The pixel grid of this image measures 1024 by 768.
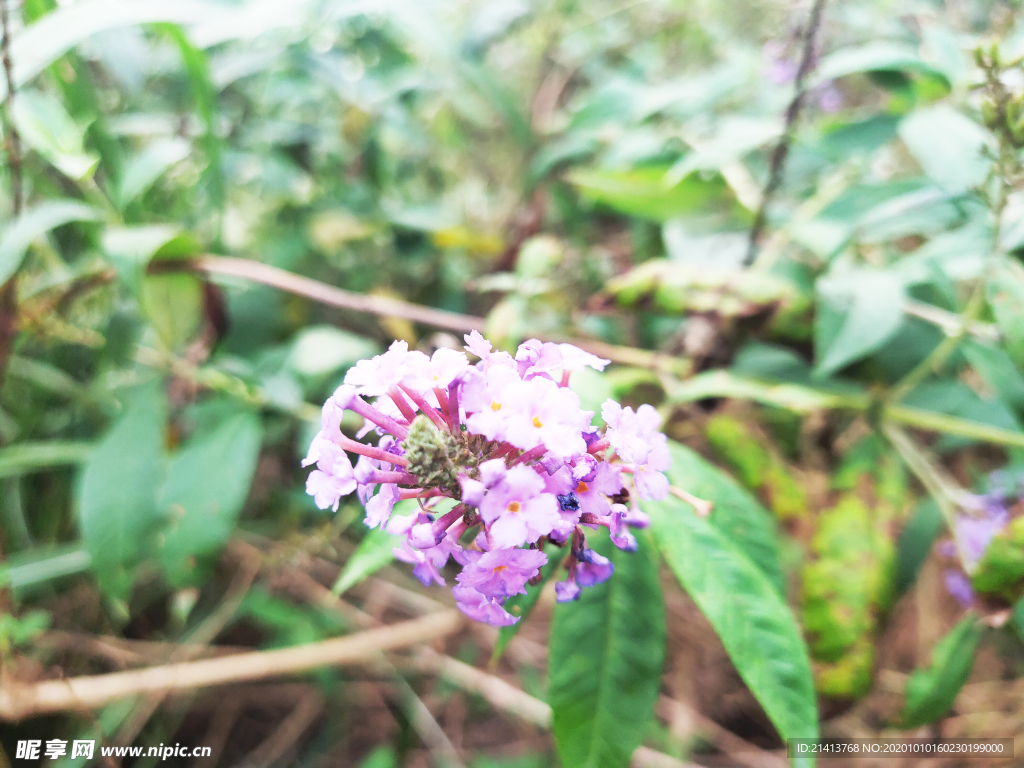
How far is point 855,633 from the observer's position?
1.07 meters

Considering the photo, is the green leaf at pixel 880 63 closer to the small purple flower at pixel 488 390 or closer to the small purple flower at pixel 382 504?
the small purple flower at pixel 488 390

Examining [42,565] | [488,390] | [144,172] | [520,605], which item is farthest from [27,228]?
[520,605]

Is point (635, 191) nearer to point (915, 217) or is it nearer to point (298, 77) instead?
point (915, 217)

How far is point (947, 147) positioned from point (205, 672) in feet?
6.52

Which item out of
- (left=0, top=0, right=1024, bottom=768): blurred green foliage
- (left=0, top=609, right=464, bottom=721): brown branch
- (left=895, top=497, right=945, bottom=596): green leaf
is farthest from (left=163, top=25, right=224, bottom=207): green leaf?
(left=895, top=497, right=945, bottom=596): green leaf

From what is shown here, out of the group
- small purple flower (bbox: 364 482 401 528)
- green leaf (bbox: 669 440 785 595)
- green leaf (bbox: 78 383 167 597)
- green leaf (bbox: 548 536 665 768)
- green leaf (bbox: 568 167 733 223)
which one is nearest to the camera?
small purple flower (bbox: 364 482 401 528)

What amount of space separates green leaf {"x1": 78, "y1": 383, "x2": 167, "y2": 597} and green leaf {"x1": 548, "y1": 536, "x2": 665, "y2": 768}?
0.87 metres

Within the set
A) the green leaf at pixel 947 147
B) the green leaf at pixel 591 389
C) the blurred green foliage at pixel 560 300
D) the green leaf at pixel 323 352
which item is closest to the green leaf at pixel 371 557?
the blurred green foliage at pixel 560 300

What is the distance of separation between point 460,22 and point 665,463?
227 centimetres

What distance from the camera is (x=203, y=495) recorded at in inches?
45.9

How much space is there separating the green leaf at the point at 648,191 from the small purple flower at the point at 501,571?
1179mm

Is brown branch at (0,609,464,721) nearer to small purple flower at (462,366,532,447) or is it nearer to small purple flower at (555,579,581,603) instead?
small purple flower at (555,579,581,603)

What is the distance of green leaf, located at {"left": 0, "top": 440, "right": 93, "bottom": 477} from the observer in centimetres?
130

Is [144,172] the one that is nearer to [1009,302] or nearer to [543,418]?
[543,418]
